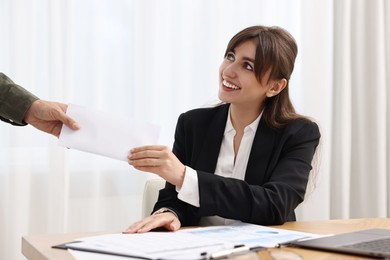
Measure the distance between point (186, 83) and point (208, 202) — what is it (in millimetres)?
1445

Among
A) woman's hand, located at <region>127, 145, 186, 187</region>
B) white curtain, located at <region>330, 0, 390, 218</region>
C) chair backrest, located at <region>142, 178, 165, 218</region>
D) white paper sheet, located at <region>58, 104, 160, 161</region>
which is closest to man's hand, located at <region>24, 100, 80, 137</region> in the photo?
white paper sheet, located at <region>58, 104, 160, 161</region>

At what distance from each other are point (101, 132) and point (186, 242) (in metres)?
0.37

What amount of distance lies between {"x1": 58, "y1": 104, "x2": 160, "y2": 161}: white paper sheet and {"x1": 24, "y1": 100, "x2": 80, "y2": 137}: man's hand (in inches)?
5.5

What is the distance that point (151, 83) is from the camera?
2986 mm

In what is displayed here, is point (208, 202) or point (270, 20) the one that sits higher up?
point (270, 20)

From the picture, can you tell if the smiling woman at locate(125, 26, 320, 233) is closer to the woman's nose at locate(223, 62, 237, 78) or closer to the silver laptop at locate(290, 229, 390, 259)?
the woman's nose at locate(223, 62, 237, 78)

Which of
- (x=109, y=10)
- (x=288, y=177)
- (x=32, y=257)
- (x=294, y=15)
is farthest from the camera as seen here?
(x=294, y=15)

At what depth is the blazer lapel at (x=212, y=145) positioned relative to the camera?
214cm

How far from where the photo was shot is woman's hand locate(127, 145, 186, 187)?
1562 millimetres

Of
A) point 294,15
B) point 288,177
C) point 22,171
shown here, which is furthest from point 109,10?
point 288,177

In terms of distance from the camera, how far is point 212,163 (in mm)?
2143

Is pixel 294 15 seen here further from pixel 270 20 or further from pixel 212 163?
pixel 212 163

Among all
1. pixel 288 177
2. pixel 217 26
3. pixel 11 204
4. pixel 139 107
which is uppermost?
pixel 217 26

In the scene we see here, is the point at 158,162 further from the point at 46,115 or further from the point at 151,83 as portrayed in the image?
the point at 151,83
